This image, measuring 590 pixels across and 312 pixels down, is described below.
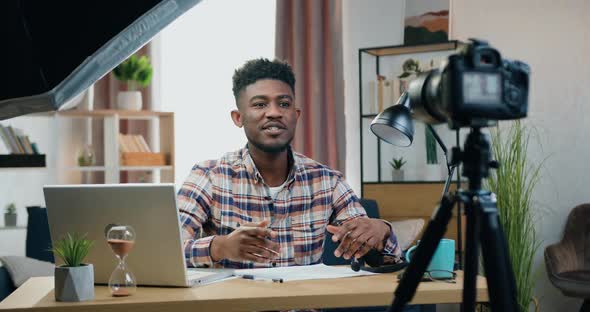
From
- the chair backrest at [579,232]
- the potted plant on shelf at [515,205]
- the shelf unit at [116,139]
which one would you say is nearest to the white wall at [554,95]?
the chair backrest at [579,232]

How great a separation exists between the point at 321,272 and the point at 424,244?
0.72 m

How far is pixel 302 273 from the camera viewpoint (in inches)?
79.3

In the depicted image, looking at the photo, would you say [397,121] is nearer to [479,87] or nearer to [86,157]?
[479,87]

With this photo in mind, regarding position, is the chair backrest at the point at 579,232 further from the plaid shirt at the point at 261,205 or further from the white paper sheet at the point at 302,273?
the white paper sheet at the point at 302,273

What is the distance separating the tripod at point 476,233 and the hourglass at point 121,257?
0.65m

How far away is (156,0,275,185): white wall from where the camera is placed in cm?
537

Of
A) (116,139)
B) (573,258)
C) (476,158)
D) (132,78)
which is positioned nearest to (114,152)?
(116,139)

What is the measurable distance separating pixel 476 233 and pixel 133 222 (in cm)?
81

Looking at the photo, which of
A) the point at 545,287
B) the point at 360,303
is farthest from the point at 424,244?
the point at 545,287

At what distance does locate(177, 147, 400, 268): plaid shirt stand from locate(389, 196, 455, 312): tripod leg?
0.98 metres

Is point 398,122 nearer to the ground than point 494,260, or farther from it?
farther from it

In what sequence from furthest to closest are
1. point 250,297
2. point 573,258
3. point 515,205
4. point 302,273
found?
1. point 573,258
2. point 515,205
3. point 302,273
4. point 250,297

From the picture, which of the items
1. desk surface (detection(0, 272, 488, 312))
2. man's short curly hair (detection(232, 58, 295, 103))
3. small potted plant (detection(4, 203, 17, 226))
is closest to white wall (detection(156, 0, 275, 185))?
small potted plant (detection(4, 203, 17, 226))

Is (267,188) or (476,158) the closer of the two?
(476,158)
